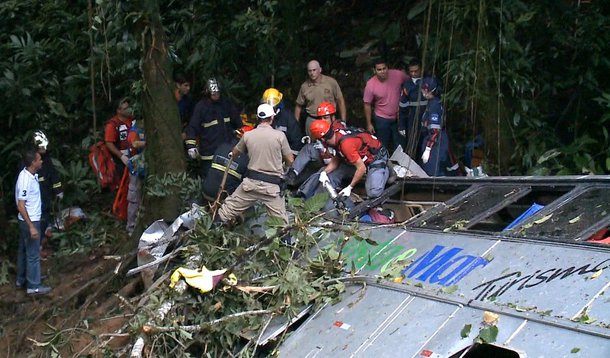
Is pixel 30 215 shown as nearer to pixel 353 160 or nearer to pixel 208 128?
pixel 208 128

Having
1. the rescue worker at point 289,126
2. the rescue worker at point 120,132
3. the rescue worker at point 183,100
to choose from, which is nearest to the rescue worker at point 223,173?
the rescue worker at point 289,126

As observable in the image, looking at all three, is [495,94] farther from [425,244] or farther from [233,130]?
[425,244]

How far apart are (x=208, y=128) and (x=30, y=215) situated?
8.13ft

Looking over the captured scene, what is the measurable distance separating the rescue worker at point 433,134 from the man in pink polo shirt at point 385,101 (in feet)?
2.74

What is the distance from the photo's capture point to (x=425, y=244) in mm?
7574

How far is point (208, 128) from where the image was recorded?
1207 cm

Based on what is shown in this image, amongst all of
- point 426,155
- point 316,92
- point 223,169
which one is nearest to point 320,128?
point 223,169

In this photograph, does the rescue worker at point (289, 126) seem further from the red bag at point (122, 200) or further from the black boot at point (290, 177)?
the red bag at point (122, 200)

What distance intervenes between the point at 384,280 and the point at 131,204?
21.1 feet

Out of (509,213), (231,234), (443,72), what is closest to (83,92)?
(443,72)

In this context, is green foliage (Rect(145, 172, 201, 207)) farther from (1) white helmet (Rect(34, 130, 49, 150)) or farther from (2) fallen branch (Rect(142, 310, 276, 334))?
(2) fallen branch (Rect(142, 310, 276, 334))

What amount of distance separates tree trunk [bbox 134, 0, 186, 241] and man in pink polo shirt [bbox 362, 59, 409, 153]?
115 inches

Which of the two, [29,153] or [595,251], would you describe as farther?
[29,153]

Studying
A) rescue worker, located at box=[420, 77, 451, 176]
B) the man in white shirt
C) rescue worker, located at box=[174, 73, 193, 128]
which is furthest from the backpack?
rescue worker, located at box=[420, 77, 451, 176]
